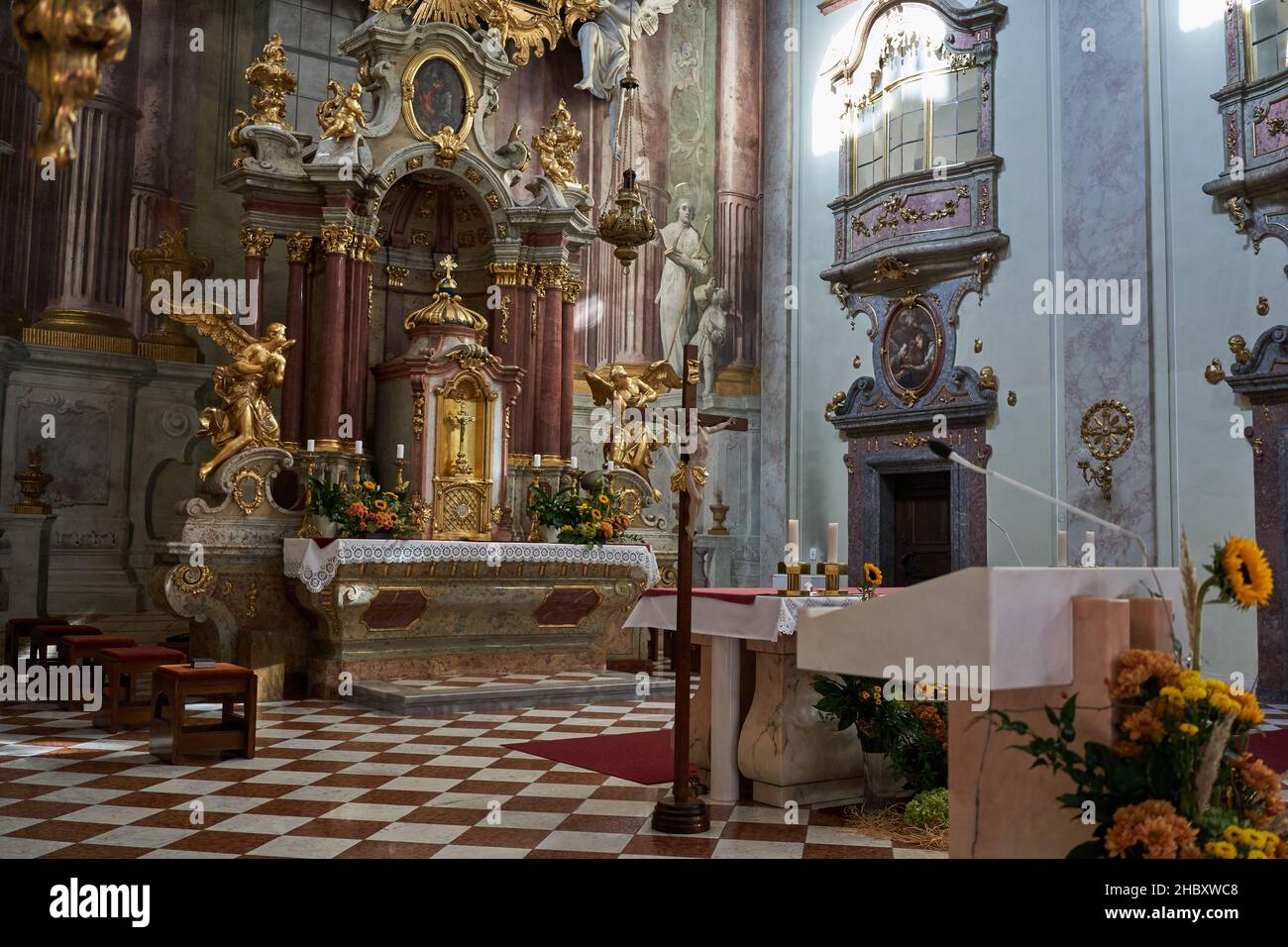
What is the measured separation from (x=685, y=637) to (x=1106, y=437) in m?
7.25

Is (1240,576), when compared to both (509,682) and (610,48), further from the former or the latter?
(610,48)

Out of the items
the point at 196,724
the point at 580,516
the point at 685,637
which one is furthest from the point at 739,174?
the point at 685,637

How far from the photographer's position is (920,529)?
13.5m

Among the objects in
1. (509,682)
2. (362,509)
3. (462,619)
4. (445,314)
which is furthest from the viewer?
(445,314)

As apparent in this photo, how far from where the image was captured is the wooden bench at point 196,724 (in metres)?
6.48

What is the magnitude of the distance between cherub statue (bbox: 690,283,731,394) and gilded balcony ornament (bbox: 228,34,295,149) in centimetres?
584

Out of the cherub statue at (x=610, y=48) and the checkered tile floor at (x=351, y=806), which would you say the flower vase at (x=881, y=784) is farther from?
the cherub statue at (x=610, y=48)

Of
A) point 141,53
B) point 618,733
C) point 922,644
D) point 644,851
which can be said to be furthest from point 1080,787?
point 141,53

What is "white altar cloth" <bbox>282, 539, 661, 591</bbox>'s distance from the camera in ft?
29.7

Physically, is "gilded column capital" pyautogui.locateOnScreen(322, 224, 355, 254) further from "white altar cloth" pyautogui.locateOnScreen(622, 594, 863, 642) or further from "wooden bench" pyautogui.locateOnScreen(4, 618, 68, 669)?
"white altar cloth" pyautogui.locateOnScreen(622, 594, 863, 642)

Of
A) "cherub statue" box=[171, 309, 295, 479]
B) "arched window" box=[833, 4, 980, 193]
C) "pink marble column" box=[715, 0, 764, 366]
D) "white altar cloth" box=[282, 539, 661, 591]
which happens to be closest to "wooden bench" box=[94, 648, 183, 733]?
"white altar cloth" box=[282, 539, 661, 591]

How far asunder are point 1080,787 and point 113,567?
409 inches

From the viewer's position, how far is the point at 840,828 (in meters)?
5.34
